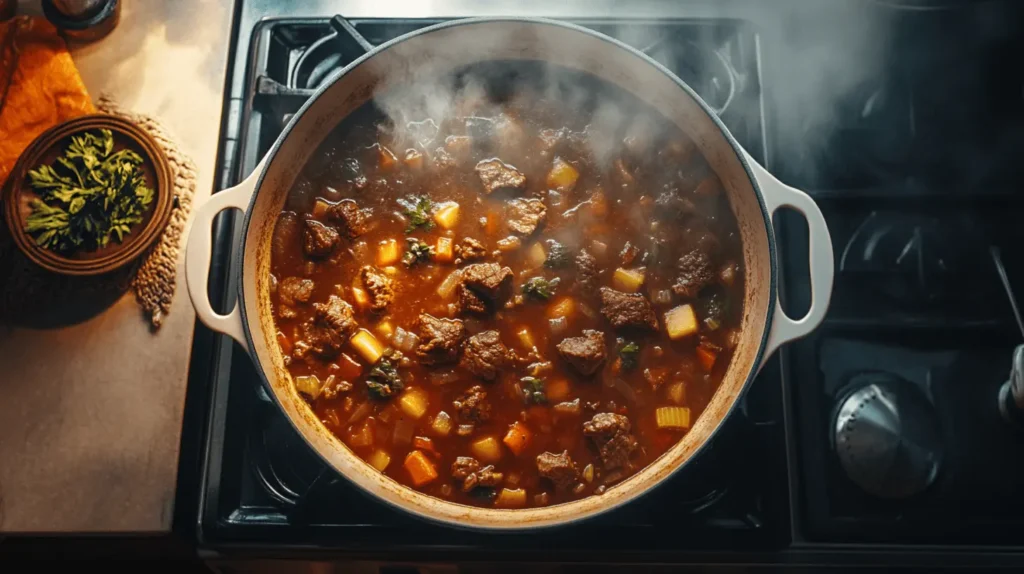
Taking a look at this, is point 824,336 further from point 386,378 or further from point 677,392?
point 386,378

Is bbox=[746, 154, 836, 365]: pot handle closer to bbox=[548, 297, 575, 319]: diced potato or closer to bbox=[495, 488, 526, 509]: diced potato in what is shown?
bbox=[548, 297, 575, 319]: diced potato

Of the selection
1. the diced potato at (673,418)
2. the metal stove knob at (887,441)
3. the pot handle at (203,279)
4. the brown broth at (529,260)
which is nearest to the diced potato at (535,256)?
the brown broth at (529,260)

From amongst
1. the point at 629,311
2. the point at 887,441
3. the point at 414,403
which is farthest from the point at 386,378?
the point at 887,441

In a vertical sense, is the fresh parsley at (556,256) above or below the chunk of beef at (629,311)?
above

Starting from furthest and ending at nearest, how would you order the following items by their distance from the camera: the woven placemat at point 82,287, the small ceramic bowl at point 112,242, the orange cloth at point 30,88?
1. the orange cloth at point 30,88
2. the woven placemat at point 82,287
3. the small ceramic bowl at point 112,242

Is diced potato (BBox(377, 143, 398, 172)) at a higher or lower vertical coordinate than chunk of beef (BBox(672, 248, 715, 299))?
higher

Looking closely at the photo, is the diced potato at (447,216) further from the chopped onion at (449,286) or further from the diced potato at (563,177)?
the diced potato at (563,177)

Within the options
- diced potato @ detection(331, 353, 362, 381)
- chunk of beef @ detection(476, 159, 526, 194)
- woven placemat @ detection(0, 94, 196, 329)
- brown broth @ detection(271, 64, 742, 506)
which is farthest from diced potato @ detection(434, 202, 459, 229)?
woven placemat @ detection(0, 94, 196, 329)
